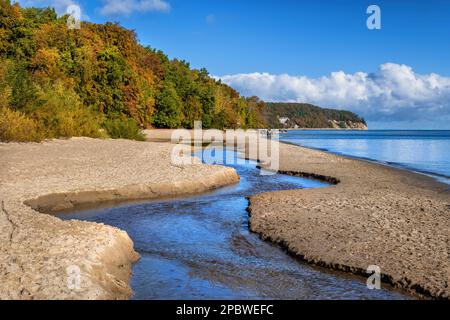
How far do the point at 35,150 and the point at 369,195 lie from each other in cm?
1644

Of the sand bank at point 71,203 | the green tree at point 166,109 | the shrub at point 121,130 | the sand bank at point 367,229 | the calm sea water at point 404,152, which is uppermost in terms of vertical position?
the green tree at point 166,109

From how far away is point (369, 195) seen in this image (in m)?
15.6

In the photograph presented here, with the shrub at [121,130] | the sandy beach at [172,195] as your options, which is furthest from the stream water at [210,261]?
the shrub at [121,130]

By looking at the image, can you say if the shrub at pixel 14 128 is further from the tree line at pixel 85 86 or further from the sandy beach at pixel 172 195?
the sandy beach at pixel 172 195

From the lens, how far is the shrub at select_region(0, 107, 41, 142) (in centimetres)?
2528

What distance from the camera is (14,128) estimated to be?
83.5 ft

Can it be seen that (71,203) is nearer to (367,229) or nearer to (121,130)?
(367,229)

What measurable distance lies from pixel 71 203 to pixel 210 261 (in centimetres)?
651

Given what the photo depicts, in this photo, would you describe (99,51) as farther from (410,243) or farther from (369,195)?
(410,243)

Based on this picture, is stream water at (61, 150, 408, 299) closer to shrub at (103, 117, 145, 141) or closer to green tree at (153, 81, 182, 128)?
shrub at (103, 117, 145, 141)

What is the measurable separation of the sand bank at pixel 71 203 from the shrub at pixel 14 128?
43.1 inches

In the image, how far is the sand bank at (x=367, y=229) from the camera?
7.86 metres

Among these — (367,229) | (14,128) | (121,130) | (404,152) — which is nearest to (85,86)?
(121,130)
